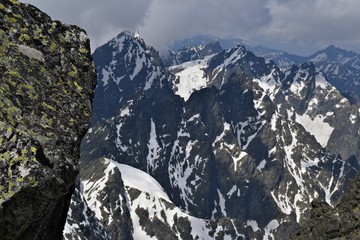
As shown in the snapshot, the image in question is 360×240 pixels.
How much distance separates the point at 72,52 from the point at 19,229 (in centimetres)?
617

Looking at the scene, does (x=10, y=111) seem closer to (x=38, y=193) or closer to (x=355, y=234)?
(x=38, y=193)

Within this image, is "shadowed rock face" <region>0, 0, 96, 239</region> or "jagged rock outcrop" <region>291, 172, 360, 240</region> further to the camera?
"jagged rock outcrop" <region>291, 172, 360, 240</region>

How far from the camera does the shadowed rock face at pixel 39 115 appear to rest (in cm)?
797

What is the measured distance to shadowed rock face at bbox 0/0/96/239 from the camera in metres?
7.97

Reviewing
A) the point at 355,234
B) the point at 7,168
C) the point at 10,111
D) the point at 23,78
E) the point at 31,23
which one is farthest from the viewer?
the point at 355,234

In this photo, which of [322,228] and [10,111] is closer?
[10,111]

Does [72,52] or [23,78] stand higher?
[72,52]

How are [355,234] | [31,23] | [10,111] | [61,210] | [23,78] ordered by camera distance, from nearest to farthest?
[10,111], [23,78], [61,210], [31,23], [355,234]

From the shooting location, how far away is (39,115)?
9711 millimetres

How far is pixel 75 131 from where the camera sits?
10.5 m

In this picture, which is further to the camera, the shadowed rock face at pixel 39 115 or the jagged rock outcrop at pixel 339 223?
the jagged rock outcrop at pixel 339 223

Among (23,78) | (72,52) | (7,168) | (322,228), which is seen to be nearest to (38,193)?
(7,168)

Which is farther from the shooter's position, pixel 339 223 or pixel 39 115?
pixel 339 223

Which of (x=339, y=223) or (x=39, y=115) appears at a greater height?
(x=39, y=115)
